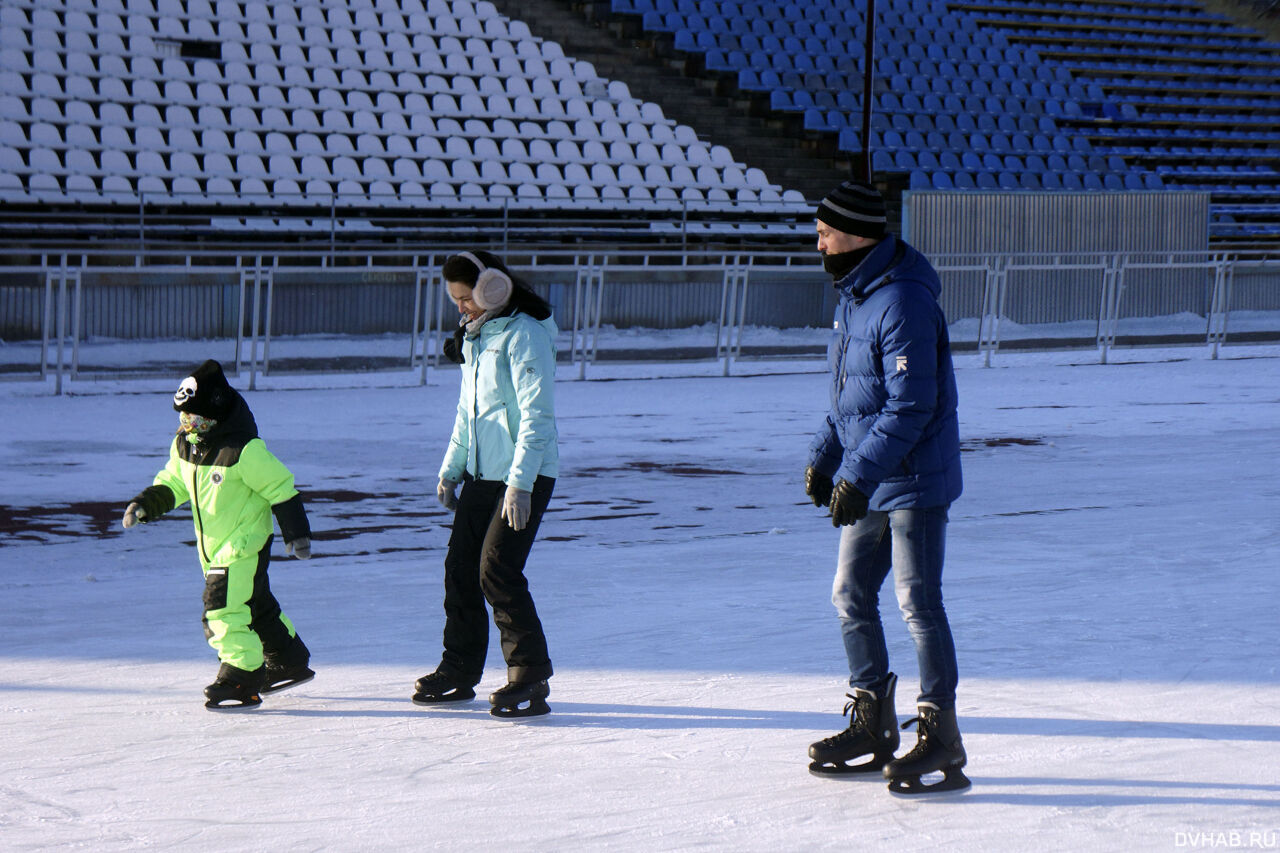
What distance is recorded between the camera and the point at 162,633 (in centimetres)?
692

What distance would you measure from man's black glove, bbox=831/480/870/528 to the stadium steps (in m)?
23.8

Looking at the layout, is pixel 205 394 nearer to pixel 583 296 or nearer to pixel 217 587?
pixel 217 587

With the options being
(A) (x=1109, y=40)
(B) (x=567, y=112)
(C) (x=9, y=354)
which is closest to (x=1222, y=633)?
(C) (x=9, y=354)

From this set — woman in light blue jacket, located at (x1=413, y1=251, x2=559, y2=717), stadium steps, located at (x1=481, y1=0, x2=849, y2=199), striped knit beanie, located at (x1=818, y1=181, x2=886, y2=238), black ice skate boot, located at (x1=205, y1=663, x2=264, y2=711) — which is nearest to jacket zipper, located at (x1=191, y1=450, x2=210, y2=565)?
black ice skate boot, located at (x1=205, y1=663, x2=264, y2=711)

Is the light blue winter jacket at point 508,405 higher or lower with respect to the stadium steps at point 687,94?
lower

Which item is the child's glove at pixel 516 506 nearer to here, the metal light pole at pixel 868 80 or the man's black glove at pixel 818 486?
the man's black glove at pixel 818 486

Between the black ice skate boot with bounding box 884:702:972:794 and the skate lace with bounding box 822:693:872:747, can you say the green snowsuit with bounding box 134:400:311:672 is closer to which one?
the skate lace with bounding box 822:693:872:747

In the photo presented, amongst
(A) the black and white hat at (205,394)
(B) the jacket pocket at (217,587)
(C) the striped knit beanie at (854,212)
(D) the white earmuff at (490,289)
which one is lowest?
(B) the jacket pocket at (217,587)

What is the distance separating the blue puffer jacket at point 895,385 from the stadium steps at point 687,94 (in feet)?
77.4

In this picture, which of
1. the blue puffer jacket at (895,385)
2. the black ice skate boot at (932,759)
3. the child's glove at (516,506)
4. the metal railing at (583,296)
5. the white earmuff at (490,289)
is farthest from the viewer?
the metal railing at (583,296)

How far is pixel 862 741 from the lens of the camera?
5.01m

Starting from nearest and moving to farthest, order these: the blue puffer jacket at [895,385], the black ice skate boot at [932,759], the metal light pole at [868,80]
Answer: the blue puffer jacket at [895,385] < the black ice skate boot at [932,759] < the metal light pole at [868,80]

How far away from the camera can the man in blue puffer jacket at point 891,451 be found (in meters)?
4.58

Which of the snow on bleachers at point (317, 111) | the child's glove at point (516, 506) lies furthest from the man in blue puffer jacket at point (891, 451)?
the snow on bleachers at point (317, 111)
